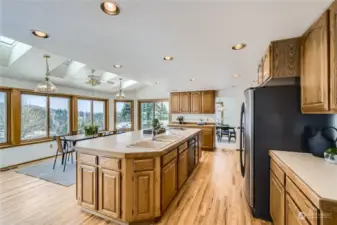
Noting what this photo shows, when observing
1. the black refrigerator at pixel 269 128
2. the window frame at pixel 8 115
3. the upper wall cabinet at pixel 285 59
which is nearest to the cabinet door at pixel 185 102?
the black refrigerator at pixel 269 128

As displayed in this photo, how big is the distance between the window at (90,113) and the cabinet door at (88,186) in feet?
14.0

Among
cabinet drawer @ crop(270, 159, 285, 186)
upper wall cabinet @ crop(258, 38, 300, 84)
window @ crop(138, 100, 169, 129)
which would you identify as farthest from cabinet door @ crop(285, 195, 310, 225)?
window @ crop(138, 100, 169, 129)

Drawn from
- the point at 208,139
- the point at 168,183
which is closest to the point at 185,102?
the point at 208,139

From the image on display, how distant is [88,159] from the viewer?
7.50 feet

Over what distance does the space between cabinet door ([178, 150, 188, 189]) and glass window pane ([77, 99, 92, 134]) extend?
465 cm

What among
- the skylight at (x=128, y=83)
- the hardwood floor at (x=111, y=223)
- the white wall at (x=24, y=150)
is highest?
the skylight at (x=128, y=83)

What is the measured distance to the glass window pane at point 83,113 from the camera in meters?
6.36

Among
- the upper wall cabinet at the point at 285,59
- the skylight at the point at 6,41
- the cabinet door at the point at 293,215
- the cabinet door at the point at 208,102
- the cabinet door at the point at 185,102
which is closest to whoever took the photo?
the cabinet door at the point at 293,215

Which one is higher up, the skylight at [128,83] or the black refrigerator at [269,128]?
the skylight at [128,83]

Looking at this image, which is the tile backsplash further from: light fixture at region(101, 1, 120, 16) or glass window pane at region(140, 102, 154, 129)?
light fixture at region(101, 1, 120, 16)

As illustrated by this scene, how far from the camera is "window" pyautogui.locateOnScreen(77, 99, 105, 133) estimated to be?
641 centimetres

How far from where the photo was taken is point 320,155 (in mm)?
1862

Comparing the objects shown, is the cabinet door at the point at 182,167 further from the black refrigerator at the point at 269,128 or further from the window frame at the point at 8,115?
the window frame at the point at 8,115

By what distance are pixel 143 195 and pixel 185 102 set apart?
16.9 feet
